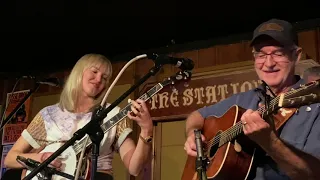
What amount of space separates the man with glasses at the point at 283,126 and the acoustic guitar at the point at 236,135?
0.13 feet

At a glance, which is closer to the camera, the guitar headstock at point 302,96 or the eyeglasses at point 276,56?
the guitar headstock at point 302,96

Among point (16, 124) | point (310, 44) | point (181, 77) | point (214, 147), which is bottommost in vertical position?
point (214, 147)

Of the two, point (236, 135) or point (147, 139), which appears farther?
point (147, 139)

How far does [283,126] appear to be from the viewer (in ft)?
6.02

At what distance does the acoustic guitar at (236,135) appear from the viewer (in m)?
1.72

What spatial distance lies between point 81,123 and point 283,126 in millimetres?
1239

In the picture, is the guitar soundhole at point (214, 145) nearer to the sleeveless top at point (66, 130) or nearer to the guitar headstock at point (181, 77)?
the guitar headstock at point (181, 77)

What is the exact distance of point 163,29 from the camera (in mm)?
4188

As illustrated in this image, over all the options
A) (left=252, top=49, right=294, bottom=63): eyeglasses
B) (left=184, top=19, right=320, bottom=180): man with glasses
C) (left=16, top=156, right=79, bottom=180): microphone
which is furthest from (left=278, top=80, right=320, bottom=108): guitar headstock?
(left=16, top=156, right=79, bottom=180): microphone

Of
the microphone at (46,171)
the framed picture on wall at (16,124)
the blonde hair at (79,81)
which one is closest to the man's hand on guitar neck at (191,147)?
the microphone at (46,171)

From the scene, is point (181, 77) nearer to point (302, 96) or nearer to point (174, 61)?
point (174, 61)

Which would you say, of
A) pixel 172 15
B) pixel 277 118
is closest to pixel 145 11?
pixel 172 15

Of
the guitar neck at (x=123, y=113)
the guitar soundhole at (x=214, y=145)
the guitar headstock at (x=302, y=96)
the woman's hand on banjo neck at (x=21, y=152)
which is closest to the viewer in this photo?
the guitar headstock at (x=302, y=96)

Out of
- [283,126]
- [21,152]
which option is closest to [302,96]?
[283,126]
